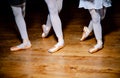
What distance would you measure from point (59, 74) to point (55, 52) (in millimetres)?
511

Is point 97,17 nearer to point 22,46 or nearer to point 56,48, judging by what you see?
point 56,48

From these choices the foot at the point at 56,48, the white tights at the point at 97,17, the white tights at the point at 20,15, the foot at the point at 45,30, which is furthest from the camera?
the foot at the point at 45,30

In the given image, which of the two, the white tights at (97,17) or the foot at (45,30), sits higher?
the white tights at (97,17)

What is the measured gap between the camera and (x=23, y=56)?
2.88 metres

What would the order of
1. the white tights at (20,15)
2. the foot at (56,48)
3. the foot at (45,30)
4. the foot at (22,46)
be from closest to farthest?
the white tights at (20,15) → the foot at (56,48) → the foot at (22,46) → the foot at (45,30)

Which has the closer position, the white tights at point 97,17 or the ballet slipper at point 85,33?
the white tights at point 97,17

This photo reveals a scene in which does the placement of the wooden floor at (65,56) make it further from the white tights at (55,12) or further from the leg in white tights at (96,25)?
the white tights at (55,12)

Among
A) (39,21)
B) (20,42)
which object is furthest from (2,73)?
(39,21)

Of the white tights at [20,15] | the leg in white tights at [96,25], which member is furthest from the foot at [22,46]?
the leg in white tights at [96,25]

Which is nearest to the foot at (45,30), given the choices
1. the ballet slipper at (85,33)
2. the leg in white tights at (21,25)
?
the leg in white tights at (21,25)

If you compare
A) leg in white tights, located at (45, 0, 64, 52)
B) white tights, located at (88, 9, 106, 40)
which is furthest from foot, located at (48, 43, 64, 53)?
white tights, located at (88, 9, 106, 40)

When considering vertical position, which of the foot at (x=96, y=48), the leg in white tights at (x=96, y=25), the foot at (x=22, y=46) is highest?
the leg in white tights at (x=96, y=25)

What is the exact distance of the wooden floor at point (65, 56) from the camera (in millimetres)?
2455

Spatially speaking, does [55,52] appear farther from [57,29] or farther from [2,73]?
[2,73]
